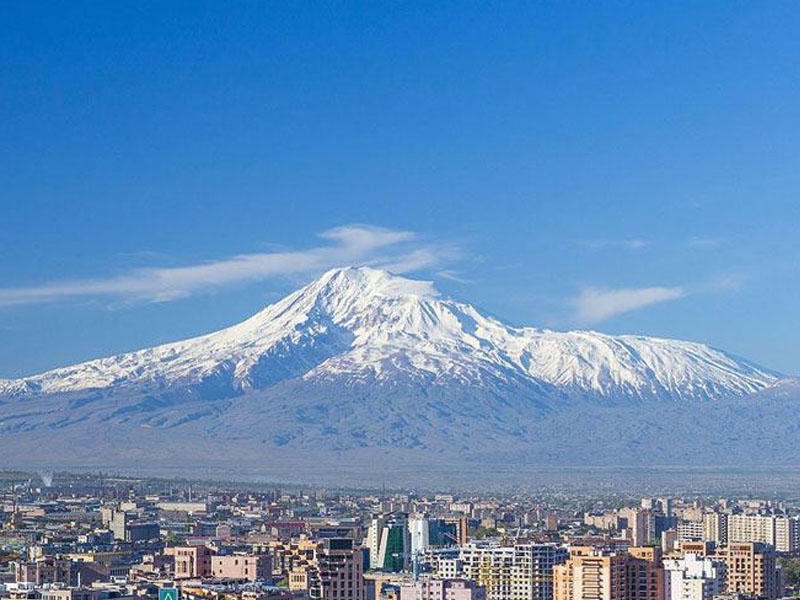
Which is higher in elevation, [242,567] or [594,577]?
[594,577]

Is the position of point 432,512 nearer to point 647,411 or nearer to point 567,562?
point 567,562

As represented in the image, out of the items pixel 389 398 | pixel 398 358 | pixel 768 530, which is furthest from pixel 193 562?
pixel 398 358

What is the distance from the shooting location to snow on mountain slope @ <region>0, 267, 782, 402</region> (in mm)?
140875

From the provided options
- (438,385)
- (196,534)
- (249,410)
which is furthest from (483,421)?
(196,534)

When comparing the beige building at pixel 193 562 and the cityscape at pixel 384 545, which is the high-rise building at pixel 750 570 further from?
the beige building at pixel 193 562

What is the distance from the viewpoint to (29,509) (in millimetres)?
84562

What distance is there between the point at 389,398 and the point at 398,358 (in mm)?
7268

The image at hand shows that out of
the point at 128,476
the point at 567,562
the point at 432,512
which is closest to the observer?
the point at 567,562

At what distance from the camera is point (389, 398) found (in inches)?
5374

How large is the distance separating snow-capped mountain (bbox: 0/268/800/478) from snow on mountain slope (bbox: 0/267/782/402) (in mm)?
146

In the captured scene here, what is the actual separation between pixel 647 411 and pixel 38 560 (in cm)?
9192

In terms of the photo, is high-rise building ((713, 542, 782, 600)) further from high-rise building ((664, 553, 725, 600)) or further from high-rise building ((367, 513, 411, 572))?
high-rise building ((367, 513, 411, 572))

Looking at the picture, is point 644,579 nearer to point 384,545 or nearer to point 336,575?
point 336,575

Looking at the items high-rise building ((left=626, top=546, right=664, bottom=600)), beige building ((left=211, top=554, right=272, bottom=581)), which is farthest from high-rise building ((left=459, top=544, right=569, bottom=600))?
beige building ((left=211, top=554, right=272, bottom=581))
